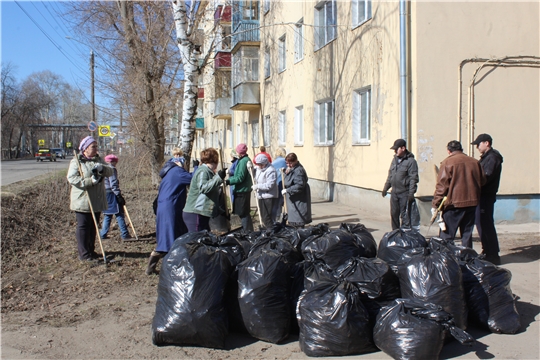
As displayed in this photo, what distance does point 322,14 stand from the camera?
14.7 metres

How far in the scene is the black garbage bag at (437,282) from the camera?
3.92 meters

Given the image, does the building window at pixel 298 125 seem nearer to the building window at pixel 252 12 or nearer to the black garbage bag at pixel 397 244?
the building window at pixel 252 12

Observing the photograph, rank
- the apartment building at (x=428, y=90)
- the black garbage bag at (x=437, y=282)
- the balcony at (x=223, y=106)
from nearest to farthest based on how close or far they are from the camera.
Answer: the black garbage bag at (x=437, y=282), the apartment building at (x=428, y=90), the balcony at (x=223, y=106)

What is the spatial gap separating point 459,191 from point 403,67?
4.72 m

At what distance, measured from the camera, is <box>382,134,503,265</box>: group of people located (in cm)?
573

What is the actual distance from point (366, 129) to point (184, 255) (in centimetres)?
876

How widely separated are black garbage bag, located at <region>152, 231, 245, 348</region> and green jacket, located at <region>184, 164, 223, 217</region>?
5.03 ft

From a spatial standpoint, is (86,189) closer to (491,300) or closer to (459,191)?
(459,191)

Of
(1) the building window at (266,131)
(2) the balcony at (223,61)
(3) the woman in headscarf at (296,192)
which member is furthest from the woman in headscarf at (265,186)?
(2) the balcony at (223,61)

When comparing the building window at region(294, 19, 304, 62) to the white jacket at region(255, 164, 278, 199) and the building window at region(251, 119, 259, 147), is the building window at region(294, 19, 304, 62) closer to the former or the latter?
the building window at region(251, 119, 259, 147)

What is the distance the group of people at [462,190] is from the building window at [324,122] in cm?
686

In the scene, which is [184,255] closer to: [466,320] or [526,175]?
[466,320]

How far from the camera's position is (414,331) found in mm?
3463

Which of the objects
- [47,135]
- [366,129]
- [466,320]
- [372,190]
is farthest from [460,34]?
[47,135]
